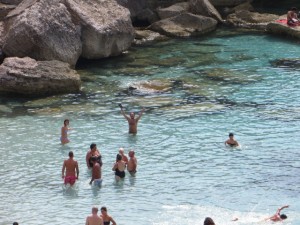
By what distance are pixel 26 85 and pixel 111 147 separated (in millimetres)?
8356

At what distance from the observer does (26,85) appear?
36594 mm

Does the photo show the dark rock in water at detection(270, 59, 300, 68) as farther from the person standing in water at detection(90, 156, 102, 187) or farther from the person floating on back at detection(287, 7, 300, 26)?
the person standing in water at detection(90, 156, 102, 187)

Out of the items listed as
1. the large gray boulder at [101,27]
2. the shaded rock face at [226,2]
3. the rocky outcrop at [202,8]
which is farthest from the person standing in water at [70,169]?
the shaded rock face at [226,2]

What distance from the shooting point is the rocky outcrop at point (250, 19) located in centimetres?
5377

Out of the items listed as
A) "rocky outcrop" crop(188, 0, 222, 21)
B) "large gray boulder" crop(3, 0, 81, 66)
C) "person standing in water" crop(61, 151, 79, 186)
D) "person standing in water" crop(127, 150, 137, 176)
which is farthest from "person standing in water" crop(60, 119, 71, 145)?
"rocky outcrop" crop(188, 0, 222, 21)

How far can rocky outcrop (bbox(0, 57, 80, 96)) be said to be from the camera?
36.6 m

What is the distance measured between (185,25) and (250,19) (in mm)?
5621

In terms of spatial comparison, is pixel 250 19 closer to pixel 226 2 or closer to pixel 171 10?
pixel 226 2

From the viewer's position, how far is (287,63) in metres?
42.4

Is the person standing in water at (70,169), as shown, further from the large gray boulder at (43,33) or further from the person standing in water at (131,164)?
the large gray boulder at (43,33)

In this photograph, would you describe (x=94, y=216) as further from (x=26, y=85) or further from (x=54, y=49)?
(x=54, y=49)

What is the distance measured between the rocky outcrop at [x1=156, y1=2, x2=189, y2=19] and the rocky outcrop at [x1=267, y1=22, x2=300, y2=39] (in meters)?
6.80

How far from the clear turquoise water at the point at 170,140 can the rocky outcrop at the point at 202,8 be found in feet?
28.2

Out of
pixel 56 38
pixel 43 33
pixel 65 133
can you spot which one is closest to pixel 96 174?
pixel 65 133
